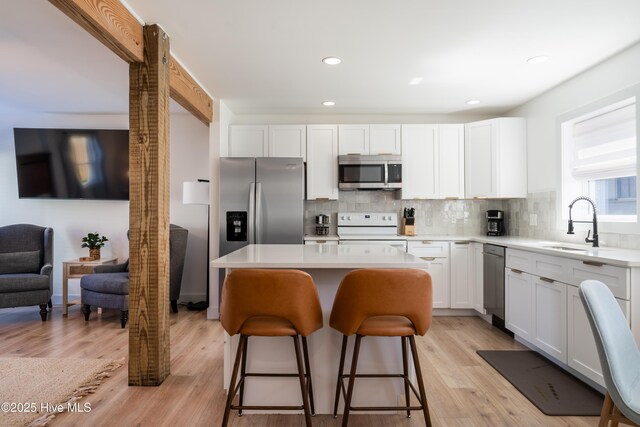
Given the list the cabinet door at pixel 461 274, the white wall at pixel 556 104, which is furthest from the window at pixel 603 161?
the cabinet door at pixel 461 274

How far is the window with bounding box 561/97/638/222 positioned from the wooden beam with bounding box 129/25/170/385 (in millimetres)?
3507

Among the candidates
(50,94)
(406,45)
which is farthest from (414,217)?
(50,94)

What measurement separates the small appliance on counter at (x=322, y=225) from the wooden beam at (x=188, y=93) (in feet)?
5.66

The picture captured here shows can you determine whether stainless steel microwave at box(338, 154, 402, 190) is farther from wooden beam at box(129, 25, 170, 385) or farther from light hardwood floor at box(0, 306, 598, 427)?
wooden beam at box(129, 25, 170, 385)

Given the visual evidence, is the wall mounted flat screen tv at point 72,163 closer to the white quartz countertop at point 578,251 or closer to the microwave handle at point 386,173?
the microwave handle at point 386,173

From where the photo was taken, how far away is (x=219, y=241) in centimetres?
427

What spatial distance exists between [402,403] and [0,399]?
251 centimetres

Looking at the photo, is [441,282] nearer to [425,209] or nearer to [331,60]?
[425,209]

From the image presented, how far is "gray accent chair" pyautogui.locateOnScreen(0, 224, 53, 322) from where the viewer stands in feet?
13.4

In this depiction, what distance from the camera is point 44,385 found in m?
2.57

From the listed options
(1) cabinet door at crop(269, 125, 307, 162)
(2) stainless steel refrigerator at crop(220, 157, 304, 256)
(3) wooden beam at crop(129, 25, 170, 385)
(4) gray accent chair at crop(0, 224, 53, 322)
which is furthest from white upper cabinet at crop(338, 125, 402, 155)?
(4) gray accent chair at crop(0, 224, 53, 322)

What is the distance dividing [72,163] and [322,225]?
329 cm

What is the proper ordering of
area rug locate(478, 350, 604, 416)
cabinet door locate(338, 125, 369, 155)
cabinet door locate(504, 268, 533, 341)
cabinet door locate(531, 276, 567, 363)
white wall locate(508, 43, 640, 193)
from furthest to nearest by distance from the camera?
cabinet door locate(338, 125, 369, 155) → cabinet door locate(504, 268, 533, 341) → white wall locate(508, 43, 640, 193) → cabinet door locate(531, 276, 567, 363) → area rug locate(478, 350, 604, 416)

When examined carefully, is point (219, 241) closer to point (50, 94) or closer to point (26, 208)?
point (50, 94)
